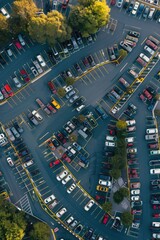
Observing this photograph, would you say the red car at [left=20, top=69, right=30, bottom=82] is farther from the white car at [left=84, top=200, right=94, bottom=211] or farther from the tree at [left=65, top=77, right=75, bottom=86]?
the white car at [left=84, top=200, right=94, bottom=211]

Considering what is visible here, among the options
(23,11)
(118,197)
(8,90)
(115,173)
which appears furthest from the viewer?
(8,90)

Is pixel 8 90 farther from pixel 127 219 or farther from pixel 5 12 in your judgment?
pixel 127 219

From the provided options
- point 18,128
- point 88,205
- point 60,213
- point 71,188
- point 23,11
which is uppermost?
point 23,11

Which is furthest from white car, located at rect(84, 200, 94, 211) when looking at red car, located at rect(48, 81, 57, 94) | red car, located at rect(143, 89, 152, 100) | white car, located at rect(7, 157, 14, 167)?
red car, located at rect(143, 89, 152, 100)

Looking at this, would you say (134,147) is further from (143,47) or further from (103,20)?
(103,20)

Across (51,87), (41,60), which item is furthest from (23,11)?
(51,87)

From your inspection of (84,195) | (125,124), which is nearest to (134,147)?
(125,124)
